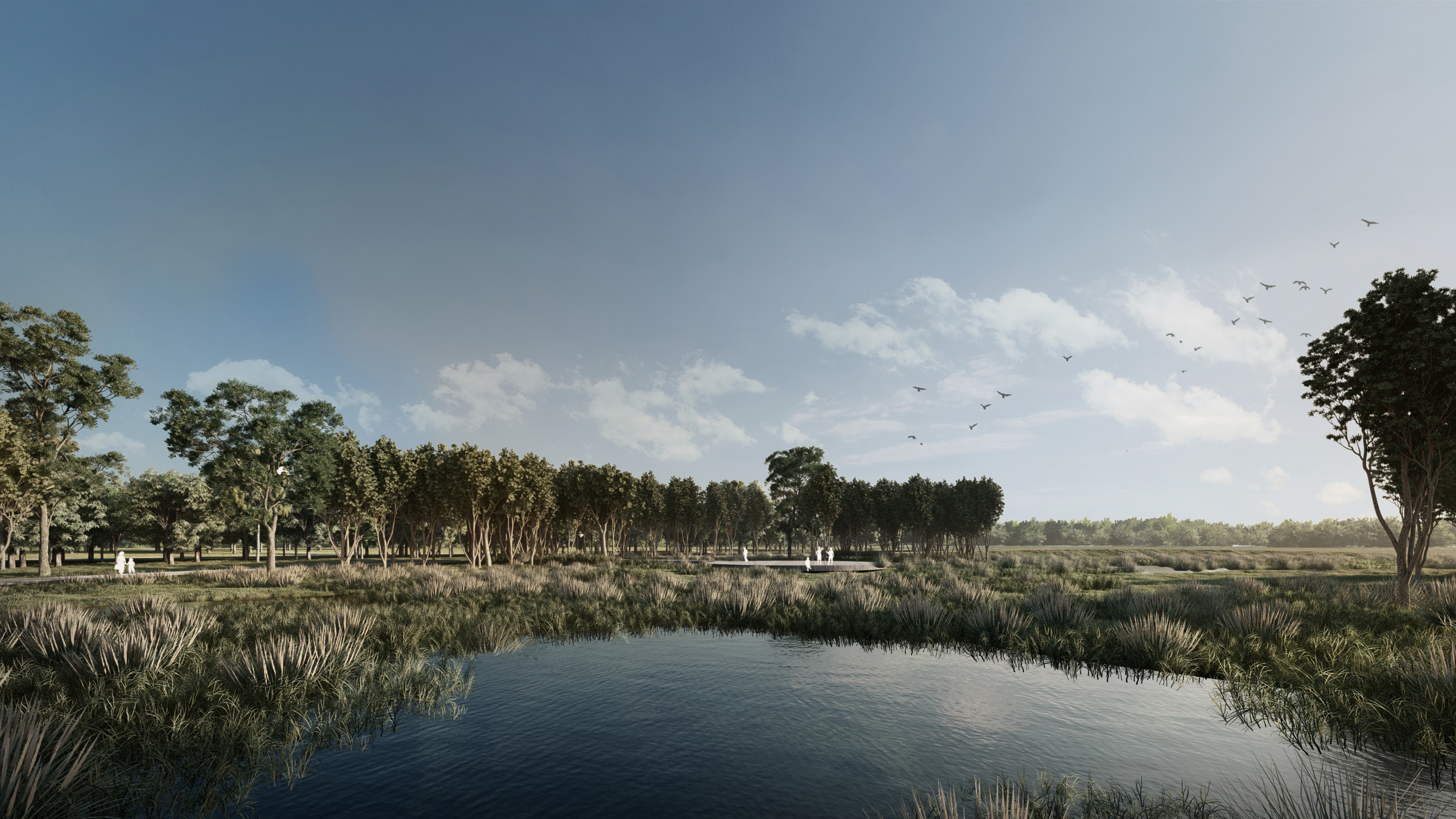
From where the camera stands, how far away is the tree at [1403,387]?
56.6 ft

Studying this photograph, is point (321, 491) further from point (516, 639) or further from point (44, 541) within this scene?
point (516, 639)

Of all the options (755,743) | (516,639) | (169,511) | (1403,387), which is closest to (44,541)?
(169,511)

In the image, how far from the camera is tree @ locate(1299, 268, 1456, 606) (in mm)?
17266

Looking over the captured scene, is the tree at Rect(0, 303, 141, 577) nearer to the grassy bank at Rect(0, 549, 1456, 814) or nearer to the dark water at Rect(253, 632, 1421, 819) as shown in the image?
the grassy bank at Rect(0, 549, 1456, 814)

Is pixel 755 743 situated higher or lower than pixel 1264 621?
lower

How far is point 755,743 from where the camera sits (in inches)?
348

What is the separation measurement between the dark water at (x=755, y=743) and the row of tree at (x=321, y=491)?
36950 mm

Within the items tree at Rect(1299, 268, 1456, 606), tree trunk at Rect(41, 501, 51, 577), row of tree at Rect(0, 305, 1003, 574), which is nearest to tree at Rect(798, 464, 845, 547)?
row of tree at Rect(0, 305, 1003, 574)

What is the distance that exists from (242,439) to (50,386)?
14351 mm

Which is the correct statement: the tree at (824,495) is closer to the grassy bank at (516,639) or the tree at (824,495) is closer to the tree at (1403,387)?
the grassy bank at (516,639)

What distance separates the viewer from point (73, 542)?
65500mm

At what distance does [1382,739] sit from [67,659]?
23.1 meters

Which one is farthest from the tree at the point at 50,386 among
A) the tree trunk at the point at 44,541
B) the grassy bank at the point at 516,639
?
the grassy bank at the point at 516,639

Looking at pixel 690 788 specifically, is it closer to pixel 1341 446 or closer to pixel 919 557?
pixel 1341 446
